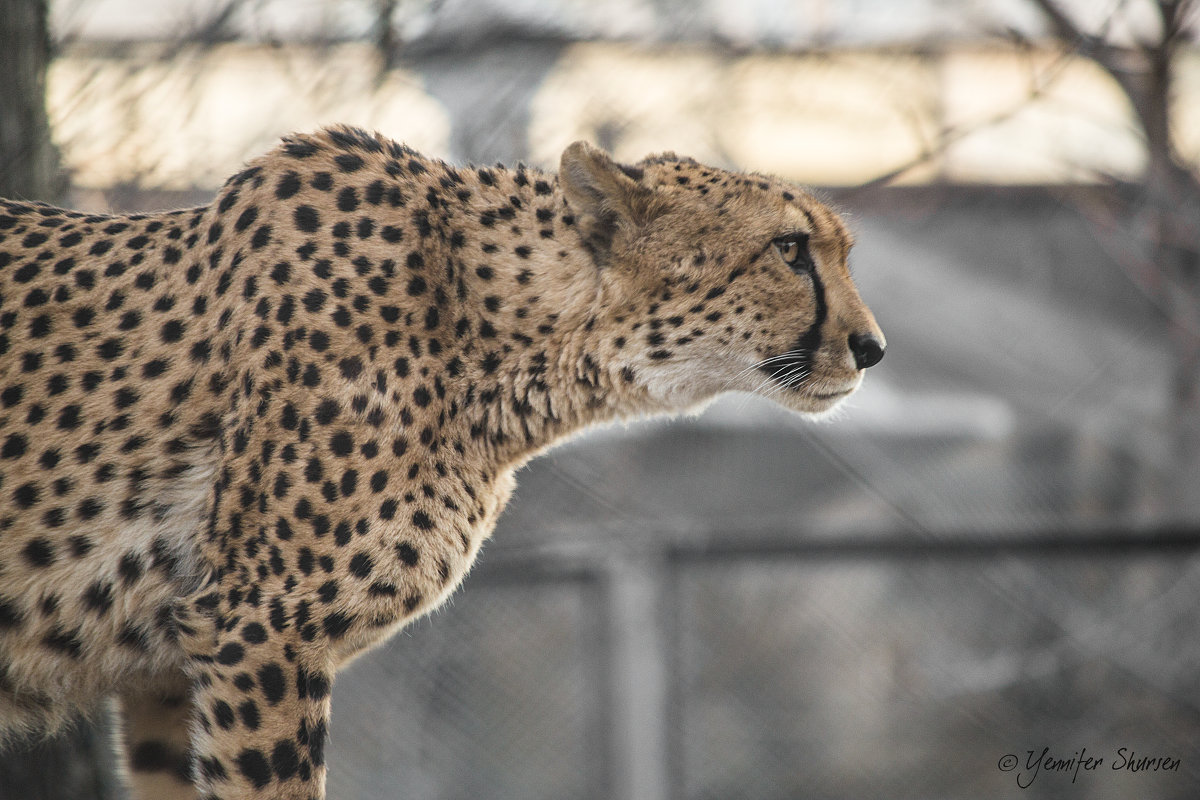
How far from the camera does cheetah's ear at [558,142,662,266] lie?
2.09 m

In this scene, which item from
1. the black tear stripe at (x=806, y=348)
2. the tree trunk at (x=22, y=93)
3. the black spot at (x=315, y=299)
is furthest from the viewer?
the tree trunk at (x=22, y=93)

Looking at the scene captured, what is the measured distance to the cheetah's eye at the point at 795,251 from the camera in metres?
2.17

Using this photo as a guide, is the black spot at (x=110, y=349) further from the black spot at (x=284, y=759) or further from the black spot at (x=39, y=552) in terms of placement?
the black spot at (x=284, y=759)

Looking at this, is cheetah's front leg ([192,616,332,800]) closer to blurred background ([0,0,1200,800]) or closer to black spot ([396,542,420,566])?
black spot ([396,542,420,566])

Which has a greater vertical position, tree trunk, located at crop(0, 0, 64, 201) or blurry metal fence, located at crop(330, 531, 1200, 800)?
tree trunk, located at crop(0, 0, 64, 201)

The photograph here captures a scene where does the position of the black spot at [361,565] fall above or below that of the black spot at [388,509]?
below

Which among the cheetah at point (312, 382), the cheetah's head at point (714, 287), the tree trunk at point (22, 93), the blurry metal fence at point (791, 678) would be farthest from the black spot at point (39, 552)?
the blurry metal fence at point (791, 678)

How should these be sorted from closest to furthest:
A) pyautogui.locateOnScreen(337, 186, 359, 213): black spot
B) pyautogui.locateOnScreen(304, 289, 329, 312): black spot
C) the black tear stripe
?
1. pyautogui.locateOnScreen(304, 289, 329, 312): black spot
2. pyautogui.locateOnScreen(337, 186, 359, 213): black spot
3. the black tear stripe

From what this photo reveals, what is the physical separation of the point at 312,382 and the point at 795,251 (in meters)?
1.01

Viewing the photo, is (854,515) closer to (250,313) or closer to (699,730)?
(699,730)

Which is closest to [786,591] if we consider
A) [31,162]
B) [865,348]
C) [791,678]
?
[791,678]

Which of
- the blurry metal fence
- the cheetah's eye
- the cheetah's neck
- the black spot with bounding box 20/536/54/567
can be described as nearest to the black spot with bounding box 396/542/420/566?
the cheetah's neck

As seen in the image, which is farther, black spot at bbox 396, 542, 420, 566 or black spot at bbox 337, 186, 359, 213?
black spot at bbox 337, 186, 359, 213

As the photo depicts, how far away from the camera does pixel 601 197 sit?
7.02ft
